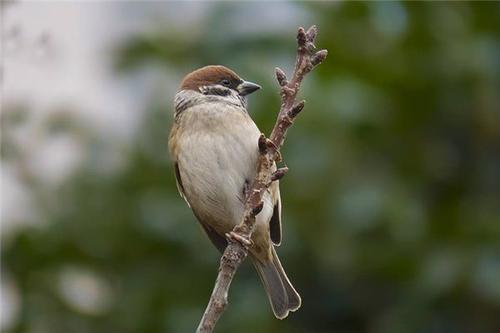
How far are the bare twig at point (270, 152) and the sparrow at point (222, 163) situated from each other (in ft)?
2.50

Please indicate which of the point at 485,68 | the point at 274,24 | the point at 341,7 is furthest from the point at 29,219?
the point at 485,68

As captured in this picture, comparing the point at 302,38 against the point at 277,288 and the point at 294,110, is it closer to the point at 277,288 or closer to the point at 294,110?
the point at 294,110

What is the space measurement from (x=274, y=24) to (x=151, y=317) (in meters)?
1.51

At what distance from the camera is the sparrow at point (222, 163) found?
12.1 ft

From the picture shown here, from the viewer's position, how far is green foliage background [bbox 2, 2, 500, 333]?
463cm

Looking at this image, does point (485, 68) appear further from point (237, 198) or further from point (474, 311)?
point (237, 198)

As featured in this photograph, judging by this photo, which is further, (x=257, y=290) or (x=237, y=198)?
(x=257, y=290)

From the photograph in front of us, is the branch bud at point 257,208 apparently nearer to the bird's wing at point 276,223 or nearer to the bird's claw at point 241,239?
the bird's claw at point 241,239

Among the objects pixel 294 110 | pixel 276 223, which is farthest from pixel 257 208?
pixel 276 223

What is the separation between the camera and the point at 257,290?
15.4 ft

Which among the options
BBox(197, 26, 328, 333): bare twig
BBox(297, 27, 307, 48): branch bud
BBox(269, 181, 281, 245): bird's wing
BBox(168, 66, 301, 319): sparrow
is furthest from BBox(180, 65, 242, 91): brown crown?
BBox(297, 27, 307, 48): branch bud

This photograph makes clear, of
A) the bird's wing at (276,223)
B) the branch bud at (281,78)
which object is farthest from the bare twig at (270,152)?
the bird's wing at (276,223)

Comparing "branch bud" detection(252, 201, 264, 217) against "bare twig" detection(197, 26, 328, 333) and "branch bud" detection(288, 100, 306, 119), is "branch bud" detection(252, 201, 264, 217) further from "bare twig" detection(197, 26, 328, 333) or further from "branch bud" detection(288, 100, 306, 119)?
"branch bud" detection(288, 100, 306, 119)

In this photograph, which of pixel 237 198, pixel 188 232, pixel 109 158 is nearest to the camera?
pixel 237 198
